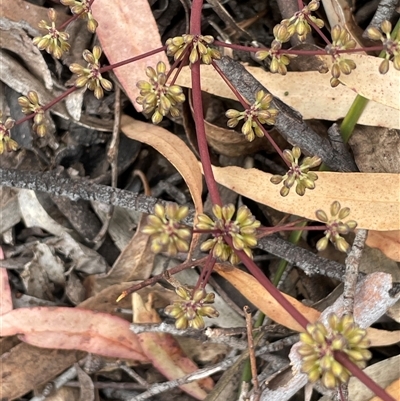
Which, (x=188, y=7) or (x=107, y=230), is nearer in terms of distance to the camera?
(x=188, y=7)

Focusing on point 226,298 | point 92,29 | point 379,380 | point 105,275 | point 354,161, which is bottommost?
point 379,380

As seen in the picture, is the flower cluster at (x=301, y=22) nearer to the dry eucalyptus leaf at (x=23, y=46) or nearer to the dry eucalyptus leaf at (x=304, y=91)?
the dry eucalyptus leaf at (x=304, y=91)

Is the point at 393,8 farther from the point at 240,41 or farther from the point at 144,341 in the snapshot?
the point at 144,341

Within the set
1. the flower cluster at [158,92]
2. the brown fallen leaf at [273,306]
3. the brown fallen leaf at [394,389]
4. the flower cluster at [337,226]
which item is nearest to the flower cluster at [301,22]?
the flower cluster at [158,92]

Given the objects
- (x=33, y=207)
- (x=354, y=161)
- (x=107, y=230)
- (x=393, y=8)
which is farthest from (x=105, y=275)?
(x=393, y=8)

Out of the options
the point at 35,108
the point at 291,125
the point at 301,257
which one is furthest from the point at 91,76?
the point at 301,257

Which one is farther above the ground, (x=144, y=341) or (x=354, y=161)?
(x=354, y=161)

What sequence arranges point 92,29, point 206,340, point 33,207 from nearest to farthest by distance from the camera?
point 92,29, point 206,340, point 33,207

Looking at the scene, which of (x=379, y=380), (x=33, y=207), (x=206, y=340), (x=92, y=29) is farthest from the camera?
(x=33, y=207)
